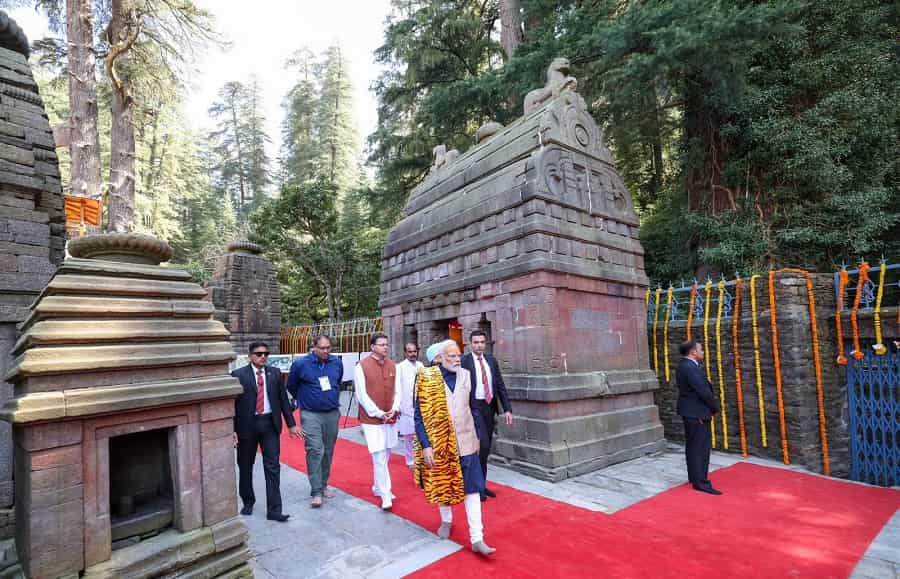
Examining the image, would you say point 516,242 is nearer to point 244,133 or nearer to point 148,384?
point 148,384

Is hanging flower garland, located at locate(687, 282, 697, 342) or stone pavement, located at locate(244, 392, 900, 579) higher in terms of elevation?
hanging flower garland, located at locate(687, 282, 697, 342)

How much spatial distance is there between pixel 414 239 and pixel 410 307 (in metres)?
1.29

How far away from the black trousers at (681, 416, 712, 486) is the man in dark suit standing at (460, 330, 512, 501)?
7.20ft

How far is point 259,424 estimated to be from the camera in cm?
490

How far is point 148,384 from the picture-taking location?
10.2ft

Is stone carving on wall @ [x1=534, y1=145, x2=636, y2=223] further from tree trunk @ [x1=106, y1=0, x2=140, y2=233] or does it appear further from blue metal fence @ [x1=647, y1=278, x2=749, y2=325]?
tree trunk @ [x1=106, y1=0, x2=140, y2=233]

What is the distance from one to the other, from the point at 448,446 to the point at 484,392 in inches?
62.1

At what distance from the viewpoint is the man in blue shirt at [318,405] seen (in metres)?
5.18

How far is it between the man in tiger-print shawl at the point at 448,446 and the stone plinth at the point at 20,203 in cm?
410

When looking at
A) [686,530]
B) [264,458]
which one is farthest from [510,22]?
[686,530]

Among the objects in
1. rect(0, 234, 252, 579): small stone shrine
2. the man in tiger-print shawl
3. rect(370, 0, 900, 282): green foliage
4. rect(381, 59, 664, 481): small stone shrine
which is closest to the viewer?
rect(0, 234, 252, 579): small stone shrine

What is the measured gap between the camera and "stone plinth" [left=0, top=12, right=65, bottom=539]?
4.87 meters

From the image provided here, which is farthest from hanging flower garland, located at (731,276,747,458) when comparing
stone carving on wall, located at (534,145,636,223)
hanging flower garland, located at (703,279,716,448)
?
stone carving on wall, located at (534,145,636,223)

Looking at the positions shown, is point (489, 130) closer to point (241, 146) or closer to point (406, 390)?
point (406, 390)
